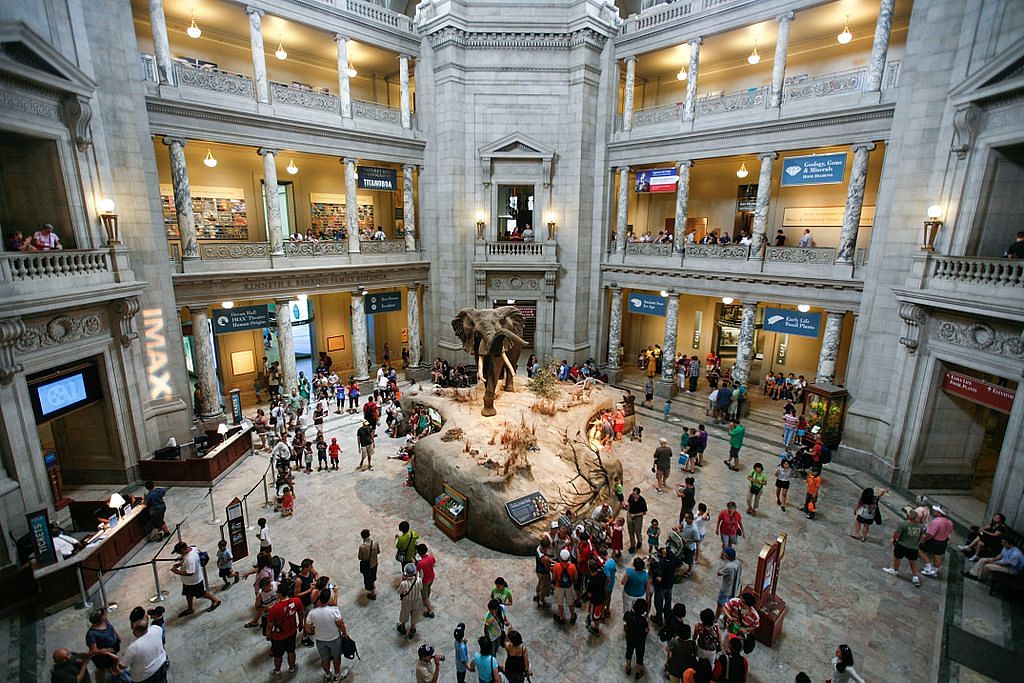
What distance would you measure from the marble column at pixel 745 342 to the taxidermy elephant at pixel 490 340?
28.8 ft

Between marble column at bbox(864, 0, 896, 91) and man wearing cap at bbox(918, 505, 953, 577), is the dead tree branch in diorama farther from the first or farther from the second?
marble column at bbox(864, 0, 896, 91)

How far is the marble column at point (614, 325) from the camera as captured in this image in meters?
22.0

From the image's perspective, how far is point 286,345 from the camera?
60.0 ft

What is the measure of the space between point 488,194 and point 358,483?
13.3 metres

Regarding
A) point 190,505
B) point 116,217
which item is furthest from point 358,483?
point 116,217

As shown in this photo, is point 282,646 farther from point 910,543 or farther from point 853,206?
point 853,206

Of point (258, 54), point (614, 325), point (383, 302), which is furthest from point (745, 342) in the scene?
point (258, 54)

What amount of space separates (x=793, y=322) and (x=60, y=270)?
20.0 m

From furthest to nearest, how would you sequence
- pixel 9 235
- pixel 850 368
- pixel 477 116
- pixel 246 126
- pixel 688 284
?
1. pixel 477 116
2. pixel 688 284
3. pixel 246 126
4. pixel 850 368
5. pixel 9 235

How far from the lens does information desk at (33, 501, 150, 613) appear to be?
27.6ft

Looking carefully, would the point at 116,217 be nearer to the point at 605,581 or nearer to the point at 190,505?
the point at 190,505

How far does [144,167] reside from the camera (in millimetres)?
13781

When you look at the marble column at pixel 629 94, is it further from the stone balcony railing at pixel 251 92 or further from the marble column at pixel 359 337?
the marble column at pixel 359 337

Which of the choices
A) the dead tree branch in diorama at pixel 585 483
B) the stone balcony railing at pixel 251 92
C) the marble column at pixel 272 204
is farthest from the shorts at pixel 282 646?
the stone balcony railing at pixel 251 92
